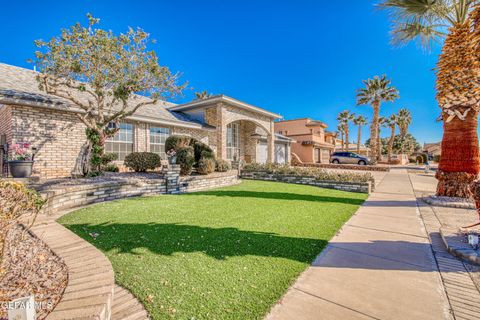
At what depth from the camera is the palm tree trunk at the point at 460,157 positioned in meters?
7.52

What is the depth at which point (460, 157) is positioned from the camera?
25.1ft

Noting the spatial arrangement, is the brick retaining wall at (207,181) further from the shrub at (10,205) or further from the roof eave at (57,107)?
the shrub at (10,205)

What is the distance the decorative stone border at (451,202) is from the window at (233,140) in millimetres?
13327

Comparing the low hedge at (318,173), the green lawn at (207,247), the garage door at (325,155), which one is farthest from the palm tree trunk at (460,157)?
the garage door at (325,155)

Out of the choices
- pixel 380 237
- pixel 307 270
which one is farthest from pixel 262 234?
pixel 380 237

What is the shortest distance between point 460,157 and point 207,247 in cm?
956

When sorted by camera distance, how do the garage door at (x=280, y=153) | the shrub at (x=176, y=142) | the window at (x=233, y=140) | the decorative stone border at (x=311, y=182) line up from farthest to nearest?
the garage door at (x=280, y=153) < the window at (x=233, y=140) < the shrub at (x=176, y=142) < the decorative stone border at (x=311, y=182)

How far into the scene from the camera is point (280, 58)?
20.2 metres

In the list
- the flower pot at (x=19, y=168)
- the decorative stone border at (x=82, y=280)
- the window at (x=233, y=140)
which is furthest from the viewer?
the window at (x=233, y=140)

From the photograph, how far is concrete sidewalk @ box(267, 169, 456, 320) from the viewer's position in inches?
88.3

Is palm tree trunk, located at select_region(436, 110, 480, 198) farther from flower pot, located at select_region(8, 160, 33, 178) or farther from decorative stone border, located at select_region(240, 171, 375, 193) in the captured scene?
flower pot, located at select_region(8, 160, 33, 178)

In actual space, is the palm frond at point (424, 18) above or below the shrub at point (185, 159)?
above

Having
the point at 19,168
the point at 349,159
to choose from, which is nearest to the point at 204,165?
the point at 19,168

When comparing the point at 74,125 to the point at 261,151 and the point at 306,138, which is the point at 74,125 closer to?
the point at 261,151
